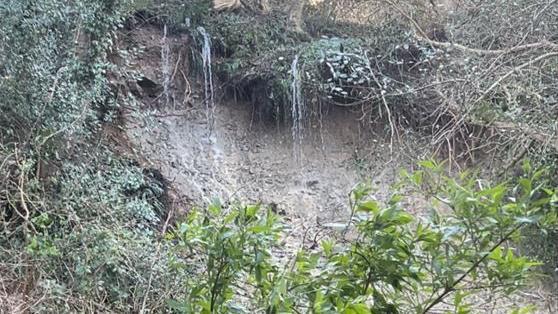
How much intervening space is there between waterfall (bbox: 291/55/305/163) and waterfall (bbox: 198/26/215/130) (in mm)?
958

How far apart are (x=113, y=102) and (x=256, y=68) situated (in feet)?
6.93

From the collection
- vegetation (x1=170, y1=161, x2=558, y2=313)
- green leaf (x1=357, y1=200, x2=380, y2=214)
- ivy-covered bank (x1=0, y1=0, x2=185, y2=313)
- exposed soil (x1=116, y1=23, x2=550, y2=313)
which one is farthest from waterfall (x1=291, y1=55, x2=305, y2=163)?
green leaf (x1=357, y1=200, x2=380, y2=214)

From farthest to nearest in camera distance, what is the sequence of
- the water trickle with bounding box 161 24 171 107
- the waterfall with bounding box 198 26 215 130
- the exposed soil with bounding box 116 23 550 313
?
1. the waterfall with bounding box 198 26 215 130
2. the water trickle with bounding box 161 24 171 107
3. the exposed soil with bounding box 116 23 550 313

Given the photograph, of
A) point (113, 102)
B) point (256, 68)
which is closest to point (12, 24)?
point (113, 102)

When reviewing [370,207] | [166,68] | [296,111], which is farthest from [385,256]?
[166,68]

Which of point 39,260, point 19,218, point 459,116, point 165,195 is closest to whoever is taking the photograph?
point 39,260

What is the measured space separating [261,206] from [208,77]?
3.49 m

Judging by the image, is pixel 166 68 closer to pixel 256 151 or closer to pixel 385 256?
pixel 256 151

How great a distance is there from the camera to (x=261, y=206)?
354 cm

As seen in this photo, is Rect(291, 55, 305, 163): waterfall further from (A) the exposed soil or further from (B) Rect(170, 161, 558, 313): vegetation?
(B) Rect(170, 161, 558, 313): vegetation

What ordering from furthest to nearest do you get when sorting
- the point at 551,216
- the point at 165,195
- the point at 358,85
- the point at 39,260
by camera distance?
the point at 358,85
the point at 165,195
the point at 39,260
the point at 551,216

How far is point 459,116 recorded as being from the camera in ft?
14.0

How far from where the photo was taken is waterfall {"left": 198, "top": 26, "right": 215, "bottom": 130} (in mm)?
6668

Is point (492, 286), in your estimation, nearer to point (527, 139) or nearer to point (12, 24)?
point (527, 139)
